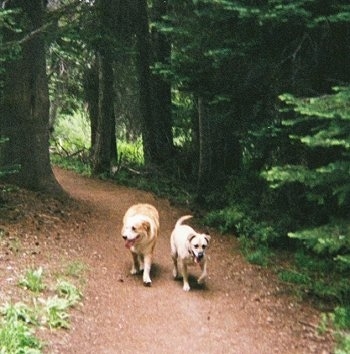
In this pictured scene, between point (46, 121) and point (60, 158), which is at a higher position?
point (46, 121)

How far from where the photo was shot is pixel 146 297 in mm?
8195

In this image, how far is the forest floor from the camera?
22.6 ft

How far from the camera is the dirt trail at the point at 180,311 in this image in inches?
268

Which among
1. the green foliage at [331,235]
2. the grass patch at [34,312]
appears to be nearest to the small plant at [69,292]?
the grass patch at [34,312]

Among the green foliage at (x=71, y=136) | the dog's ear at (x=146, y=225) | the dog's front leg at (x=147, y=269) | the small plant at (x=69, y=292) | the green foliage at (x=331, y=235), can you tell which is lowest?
the green foliage at (x=71, y=136)

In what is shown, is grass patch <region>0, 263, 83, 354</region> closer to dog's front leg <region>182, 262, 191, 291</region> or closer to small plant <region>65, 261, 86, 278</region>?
small plant <region>65, 261, 86, 278</region>

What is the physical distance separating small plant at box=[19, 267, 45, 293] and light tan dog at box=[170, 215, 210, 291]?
2.25m

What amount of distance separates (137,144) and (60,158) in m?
3.21

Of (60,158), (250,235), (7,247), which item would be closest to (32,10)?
(7,247)

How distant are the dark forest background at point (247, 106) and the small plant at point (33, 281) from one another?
2297 millimetres

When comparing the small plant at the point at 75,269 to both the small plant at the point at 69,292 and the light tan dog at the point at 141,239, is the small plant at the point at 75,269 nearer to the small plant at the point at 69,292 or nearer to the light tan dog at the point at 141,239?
the small plant at the point at 69,292

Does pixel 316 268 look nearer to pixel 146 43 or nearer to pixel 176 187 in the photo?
pixel 176 187

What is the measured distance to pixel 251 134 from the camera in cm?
1009

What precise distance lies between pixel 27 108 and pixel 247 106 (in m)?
4.78
